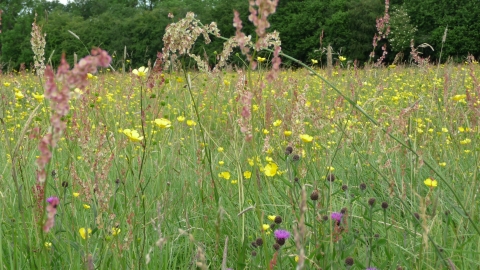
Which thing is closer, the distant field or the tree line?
the distant field

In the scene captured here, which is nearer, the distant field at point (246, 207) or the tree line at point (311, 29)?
the distant field at point (246, 207)

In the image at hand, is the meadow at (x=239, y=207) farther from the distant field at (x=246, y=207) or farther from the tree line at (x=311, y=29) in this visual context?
the tree line at (x=311, y=29)

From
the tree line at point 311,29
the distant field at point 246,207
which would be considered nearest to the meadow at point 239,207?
the distant field at point 246,207

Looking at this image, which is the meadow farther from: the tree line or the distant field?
the tree line

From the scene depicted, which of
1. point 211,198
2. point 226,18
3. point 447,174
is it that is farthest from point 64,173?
point 226,18

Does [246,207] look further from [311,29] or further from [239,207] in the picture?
[311,29]

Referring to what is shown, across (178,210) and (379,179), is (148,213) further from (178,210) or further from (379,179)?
(379,179)

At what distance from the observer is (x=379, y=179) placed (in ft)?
7.09

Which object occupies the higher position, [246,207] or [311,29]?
[311,29]

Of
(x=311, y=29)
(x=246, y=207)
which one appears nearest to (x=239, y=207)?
(x=246, y=207)

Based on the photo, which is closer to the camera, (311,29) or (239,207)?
(239,207)

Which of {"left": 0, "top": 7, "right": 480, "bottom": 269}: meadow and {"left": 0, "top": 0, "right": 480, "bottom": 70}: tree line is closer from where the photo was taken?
{"left": 0, "top": 7, "right": 480, "bottom": 269}: meadow

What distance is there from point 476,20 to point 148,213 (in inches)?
992

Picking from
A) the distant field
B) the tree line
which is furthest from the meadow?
the tree line
